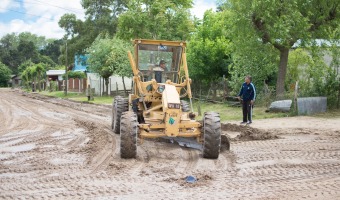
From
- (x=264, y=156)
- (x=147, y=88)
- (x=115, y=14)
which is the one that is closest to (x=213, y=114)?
(x=264, y=156)

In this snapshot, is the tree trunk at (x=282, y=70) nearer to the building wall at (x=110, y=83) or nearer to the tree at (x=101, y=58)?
the tree at (x=101, y=58)

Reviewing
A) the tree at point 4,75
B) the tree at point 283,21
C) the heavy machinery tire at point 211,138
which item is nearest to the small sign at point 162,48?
the heavy machinery tire at point 211,138

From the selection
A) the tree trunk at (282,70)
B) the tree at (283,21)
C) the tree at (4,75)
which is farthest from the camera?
the tree at (4,75)

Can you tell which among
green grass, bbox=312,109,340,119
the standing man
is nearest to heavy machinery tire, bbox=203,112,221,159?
the standing man

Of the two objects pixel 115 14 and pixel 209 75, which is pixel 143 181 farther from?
pixel 115 14

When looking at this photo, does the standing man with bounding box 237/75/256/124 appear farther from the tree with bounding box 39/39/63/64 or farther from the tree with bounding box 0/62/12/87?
the tree with bounding box 39/39/63/64

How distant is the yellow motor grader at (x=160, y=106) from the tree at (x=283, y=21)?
26.1ft

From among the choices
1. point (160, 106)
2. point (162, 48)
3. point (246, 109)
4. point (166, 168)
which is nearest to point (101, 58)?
point (246, 109)

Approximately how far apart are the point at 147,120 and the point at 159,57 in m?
2.59

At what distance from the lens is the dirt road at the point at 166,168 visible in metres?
6.72

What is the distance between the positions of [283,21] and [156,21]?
8.24 m

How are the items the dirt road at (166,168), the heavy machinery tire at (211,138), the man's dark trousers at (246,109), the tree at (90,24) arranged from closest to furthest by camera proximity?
the dirt road at (166,168)
the heavy machinery tire at (211,138)
the man's dark trousers at (246,109)
the tree at (90,24)

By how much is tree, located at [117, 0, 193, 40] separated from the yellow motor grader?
11.7 metres

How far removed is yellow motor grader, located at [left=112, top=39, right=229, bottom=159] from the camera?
9.38m
